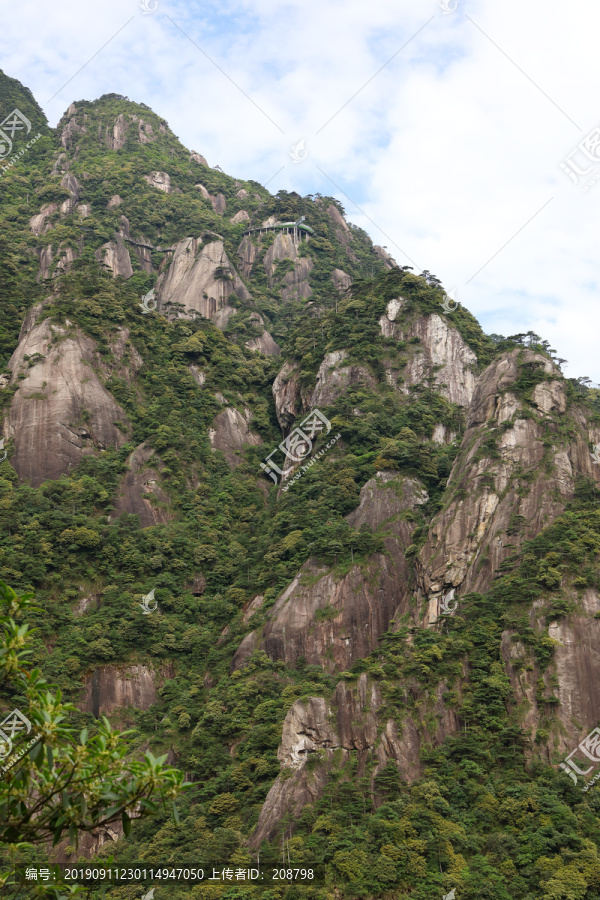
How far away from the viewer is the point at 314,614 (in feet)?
141

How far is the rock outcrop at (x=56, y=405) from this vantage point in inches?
2095

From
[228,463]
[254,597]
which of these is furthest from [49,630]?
[228,463]

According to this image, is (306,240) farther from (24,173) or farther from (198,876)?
(198,876)

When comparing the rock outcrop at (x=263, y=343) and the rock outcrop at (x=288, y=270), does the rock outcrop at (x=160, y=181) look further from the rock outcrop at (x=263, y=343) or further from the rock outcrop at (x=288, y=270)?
the rock outcrop at (x=263, y=343)
